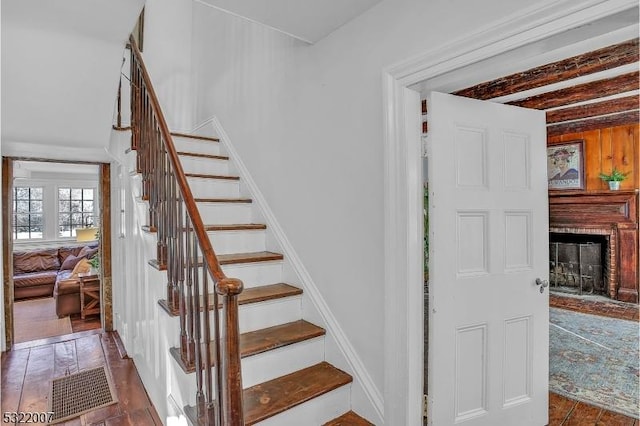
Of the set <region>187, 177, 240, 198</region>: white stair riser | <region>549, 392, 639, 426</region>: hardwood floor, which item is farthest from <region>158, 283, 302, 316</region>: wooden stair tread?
<region>549, 392, 639, 426</region>: hardwood floor

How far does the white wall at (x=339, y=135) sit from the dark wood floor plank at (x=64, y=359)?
7.67 feet

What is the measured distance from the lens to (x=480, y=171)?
5.93 ft

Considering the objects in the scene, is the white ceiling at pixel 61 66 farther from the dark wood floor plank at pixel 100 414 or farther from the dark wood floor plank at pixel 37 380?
the dark wood floor plank at pixel 100 414

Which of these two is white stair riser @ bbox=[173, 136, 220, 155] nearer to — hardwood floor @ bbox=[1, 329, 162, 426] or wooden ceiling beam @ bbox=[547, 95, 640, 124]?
hardwood floor @ bbox=[1, 329, 162, 426]

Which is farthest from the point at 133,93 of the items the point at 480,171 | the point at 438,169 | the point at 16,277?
the point at 16,277

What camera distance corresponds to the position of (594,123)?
176 inches

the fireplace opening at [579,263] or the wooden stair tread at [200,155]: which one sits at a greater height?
the wooden stair tread at [200,155]

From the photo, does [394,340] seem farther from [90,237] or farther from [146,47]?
[90,237]

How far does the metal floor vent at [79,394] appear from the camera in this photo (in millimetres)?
2354

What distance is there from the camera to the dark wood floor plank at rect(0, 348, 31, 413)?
249 centimetres

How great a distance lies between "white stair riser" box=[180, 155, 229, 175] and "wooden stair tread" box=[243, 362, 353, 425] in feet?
6.62

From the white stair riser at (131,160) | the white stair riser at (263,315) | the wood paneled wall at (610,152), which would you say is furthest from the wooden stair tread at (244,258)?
the wood paneled wall at (610,152)

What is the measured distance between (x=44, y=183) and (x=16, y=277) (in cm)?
222

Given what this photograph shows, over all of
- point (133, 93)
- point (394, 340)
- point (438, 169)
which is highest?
point (133, 93)
